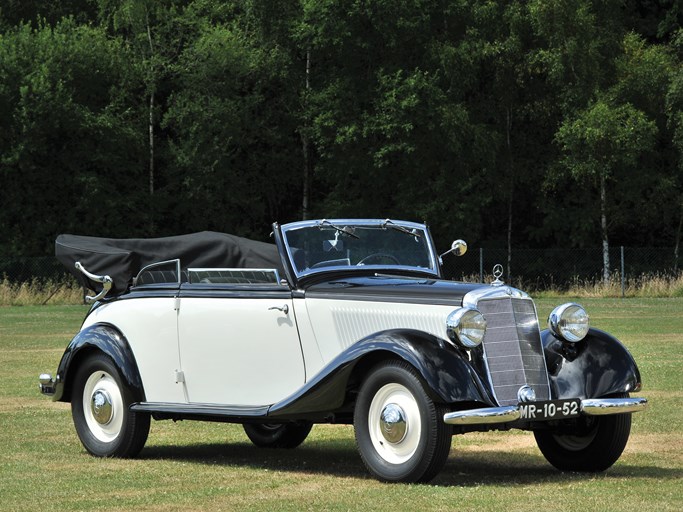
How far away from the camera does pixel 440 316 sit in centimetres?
875

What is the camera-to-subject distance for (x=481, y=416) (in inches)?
320

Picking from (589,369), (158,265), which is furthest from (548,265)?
(589,369)

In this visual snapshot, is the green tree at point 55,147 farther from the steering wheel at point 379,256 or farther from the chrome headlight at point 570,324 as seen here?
the chrome headlight at point 570,324

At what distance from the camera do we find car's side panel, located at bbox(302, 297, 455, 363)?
880 centimetres

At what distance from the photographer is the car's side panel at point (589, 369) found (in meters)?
9.09

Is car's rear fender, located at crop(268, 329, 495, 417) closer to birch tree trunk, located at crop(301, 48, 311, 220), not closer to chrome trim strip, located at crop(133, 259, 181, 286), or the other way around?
chrome trim strip, located at crop(133, 259, 181, 286)

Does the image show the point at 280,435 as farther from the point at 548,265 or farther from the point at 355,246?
the point at 548,265

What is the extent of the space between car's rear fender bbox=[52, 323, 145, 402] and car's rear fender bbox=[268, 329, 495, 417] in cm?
154

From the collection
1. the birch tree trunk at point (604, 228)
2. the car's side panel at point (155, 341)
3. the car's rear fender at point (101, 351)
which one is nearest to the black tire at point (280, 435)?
the car's side panel at point (155, 341)

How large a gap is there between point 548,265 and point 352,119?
30.8 feet

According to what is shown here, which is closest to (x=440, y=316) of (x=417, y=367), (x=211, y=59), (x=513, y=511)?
(x=417, y=367)

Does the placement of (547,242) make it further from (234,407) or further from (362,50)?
(234,407)

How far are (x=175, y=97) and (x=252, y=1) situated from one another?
16.1ft

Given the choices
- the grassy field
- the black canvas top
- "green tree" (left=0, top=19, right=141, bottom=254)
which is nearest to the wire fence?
"green tree" (left=0, top=19, right=141, bottom=254)
